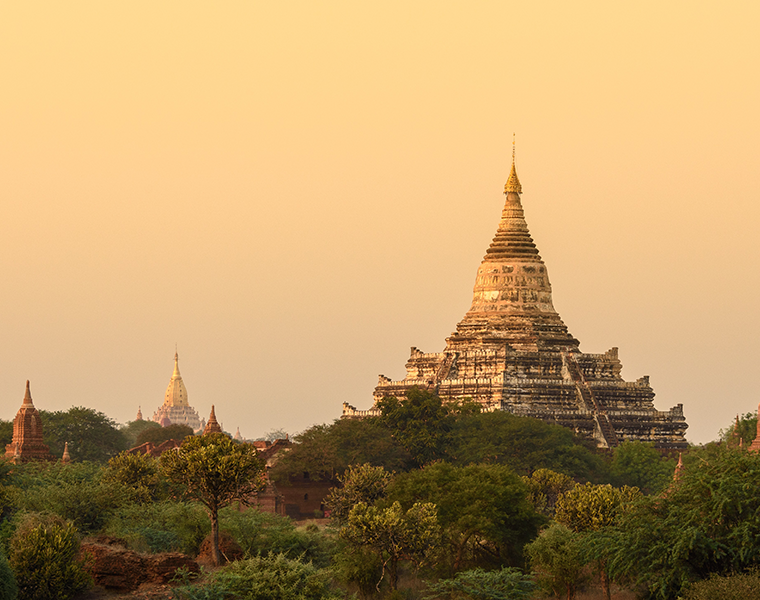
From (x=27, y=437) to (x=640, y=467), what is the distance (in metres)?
30.7

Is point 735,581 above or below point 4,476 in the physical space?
below

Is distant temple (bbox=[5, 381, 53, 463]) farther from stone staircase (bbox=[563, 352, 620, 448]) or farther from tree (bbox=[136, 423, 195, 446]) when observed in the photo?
tree (bbox=[136, 423, 195, 446])

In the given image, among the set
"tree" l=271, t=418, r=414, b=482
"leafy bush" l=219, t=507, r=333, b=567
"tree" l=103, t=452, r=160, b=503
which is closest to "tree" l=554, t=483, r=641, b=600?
"leafy bush" l=219, t=507, r=333, b=567

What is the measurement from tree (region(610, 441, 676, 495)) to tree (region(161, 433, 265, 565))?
1532 inches

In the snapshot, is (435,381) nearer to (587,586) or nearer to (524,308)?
(524,308)

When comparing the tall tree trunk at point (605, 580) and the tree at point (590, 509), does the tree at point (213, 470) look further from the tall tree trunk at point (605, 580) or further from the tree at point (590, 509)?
the tree at point (590, 509)

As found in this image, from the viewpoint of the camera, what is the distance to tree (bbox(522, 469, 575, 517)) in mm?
75688

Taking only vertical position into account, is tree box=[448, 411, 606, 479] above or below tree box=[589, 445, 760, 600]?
above

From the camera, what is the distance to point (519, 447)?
94.2 m

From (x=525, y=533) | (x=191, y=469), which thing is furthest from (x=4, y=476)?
(x=525, y=533)

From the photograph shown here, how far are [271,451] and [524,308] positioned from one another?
30.1 metres

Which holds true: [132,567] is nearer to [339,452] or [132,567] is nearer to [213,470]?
[213,470]

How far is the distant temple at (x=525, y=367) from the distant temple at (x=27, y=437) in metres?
22.7

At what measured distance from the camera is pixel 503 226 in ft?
405
